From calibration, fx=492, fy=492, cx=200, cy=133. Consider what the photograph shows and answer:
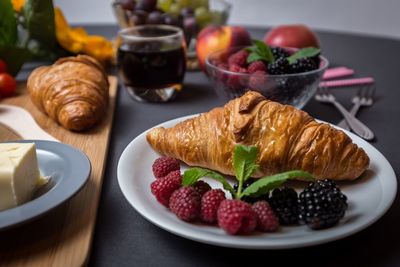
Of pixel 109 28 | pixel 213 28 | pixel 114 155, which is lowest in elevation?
pixel 109 28

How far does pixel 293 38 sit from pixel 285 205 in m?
1.03

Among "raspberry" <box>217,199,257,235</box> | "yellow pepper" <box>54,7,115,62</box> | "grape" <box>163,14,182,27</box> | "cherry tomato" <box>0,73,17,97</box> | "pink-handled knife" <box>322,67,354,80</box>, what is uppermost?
"raspberry" <box>217,199,257,235</box>

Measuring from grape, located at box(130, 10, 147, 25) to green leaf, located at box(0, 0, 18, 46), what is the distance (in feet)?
1.31

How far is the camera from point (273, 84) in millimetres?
1274

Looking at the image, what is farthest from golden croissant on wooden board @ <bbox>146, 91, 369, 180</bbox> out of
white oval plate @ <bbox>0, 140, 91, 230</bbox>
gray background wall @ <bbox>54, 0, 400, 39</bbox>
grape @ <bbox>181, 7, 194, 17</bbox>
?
gray background wall @ <bbox>54, 0, 400, 39</bbox>

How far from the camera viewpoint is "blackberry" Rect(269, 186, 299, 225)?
0.78 meters

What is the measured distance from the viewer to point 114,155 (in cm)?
115

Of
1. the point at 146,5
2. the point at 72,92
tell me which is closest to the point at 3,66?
the point at 72,92

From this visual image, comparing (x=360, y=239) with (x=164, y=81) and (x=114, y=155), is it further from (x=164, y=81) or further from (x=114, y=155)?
(x=164, y=81)

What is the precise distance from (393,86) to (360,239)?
915 mm

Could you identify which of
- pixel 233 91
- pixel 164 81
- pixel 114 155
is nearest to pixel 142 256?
pixel 114 155

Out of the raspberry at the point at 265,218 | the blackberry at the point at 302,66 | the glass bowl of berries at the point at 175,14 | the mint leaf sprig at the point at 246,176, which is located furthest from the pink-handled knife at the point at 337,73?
the raspberry at the point at 265,218

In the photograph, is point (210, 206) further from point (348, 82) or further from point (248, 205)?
point (348, 82)

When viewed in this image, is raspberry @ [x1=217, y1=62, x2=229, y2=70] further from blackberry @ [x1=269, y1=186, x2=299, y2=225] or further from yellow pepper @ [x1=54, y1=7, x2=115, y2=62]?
blackberry @ [x1=269, y1=186, x2=299, y2=225]
